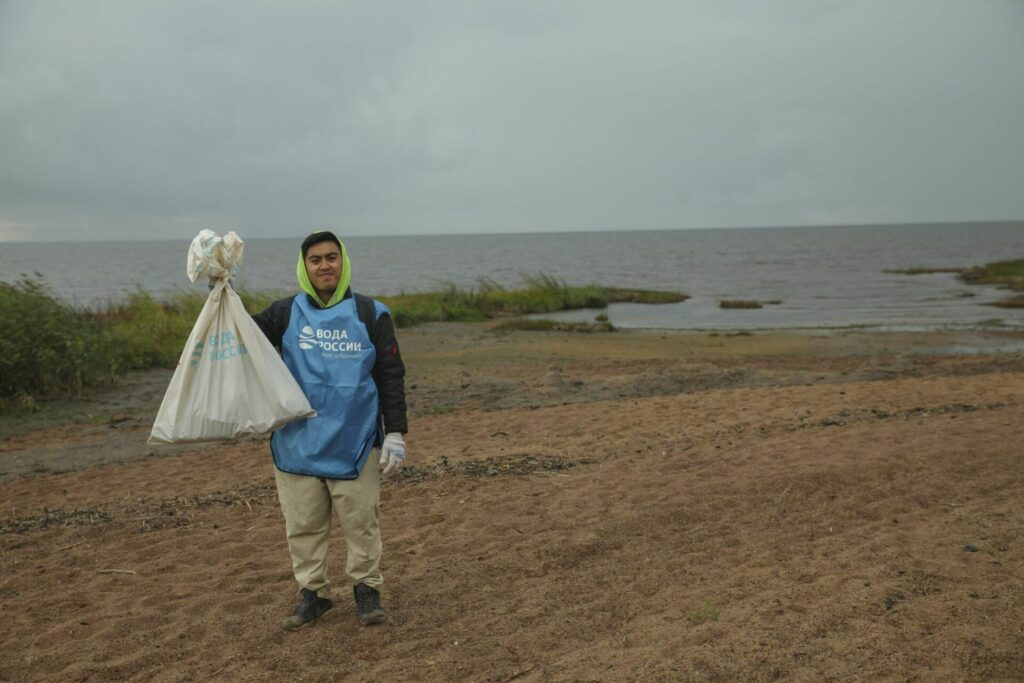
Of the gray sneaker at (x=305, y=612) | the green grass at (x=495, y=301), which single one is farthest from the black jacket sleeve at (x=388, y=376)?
the green grass at (x=495, y=301)

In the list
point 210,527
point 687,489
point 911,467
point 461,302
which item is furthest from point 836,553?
point 461,302

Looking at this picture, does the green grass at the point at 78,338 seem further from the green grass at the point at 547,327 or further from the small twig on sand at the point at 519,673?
the small twig on sand at the point at 519,673

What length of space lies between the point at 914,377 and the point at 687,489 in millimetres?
7206

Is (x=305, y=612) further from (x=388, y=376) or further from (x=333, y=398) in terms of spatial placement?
(x=388, y=376)

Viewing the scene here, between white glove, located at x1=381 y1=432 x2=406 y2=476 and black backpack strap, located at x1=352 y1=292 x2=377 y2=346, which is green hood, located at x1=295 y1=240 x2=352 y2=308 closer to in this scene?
black backpack strap, located at x1=352 y1=292 x2=377 y2=346

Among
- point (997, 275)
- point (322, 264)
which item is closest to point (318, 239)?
point (322, 264)

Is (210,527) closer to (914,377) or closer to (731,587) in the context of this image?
(731,587)

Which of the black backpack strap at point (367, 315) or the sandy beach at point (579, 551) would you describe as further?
the black backpack strap at point (367, 315)

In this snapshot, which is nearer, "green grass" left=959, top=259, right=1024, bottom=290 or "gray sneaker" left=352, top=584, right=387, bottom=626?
"gray sneaker" left=352, top=584, right=387, bottom=626

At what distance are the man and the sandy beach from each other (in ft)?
1.87

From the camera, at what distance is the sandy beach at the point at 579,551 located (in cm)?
386

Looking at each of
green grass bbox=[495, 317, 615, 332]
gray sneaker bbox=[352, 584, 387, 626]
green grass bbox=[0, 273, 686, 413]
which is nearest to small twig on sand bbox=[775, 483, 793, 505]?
gray sneaker bbox=[352, 584, 387, 626]

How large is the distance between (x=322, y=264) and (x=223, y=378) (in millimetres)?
676

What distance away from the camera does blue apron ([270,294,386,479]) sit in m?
4.05
